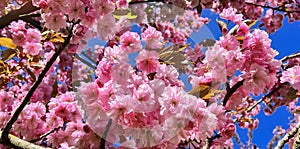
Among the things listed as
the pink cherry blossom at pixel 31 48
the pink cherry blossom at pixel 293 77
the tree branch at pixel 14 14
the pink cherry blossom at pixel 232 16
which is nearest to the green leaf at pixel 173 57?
the pink cherry blossom at pixel 232 16

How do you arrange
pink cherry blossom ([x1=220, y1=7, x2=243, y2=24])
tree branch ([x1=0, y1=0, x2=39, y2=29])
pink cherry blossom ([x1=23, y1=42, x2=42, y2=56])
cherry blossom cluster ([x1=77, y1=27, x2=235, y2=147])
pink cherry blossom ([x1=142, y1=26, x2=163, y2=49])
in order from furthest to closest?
tree branch ([x1=0, y1=0, x2=39, y2=29]) < pink cherry blossom ([x1=23, y1=42, x2=42, y2=56]) < pink cherry blossom ([x1=220, y1=7, x2=243, y2=24]) < pink cherry blossom ([x1=142, y1=26, x2=163, y2=49]) < cherry blossom cluster ([x1=77, y1=27, x2=235, y2=147])

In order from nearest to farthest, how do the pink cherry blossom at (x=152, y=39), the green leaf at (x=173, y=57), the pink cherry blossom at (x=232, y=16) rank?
1. the pink cherry blossom at (x=152, y=39)
2. the green leaf at (x=173, y=57)
3. the pink cherry blossom at (x=232, y=16)

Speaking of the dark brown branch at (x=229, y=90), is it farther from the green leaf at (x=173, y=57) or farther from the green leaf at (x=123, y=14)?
the green leaf at (x=123, y=14)

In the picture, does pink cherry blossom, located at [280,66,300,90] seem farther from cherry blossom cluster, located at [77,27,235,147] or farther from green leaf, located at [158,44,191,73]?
cherry blossom cluster, located at [77,27,235,147]

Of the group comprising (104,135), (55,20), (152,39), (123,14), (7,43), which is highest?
(123,14)

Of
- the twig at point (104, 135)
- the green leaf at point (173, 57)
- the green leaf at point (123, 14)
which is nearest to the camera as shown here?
the twig at point (104, 135)

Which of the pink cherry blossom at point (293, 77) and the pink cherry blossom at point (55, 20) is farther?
the pink cherry blossom at point (293, 77)

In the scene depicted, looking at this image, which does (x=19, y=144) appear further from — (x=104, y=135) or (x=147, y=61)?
(x=147, y=61)

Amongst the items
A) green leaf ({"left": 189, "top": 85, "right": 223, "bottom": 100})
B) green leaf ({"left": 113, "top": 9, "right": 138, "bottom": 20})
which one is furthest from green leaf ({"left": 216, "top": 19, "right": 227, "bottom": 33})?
green leaf ({"left": 113, "top": 9, "right": 138, "bottom": 20})

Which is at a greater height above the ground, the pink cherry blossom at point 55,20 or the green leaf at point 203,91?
the green leaf at point 203,91

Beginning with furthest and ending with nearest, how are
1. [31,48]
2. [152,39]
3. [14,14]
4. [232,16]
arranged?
[14,14] → [31,48] → [232,16] → [152,39]

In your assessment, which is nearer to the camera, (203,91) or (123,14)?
(203,91)

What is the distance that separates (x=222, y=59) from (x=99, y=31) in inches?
23.6

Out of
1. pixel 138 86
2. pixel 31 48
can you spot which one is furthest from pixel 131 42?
pixel 31 48
